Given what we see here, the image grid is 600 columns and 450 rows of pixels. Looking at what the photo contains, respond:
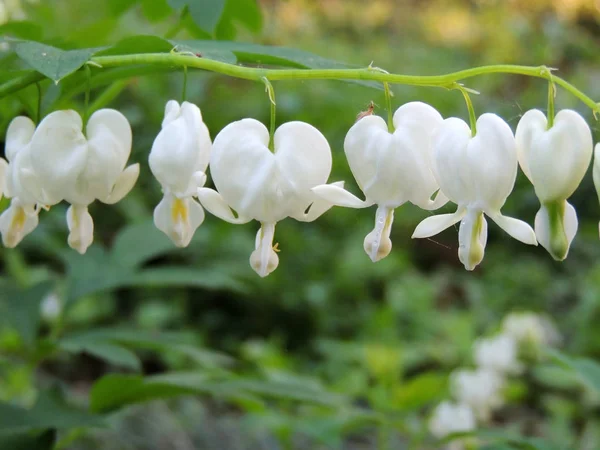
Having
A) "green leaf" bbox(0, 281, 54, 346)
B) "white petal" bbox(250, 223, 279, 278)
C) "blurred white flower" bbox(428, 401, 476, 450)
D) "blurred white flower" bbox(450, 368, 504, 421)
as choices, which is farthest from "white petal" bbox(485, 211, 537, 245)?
"blurred white flower" bbox(450, 368, 504, 421)

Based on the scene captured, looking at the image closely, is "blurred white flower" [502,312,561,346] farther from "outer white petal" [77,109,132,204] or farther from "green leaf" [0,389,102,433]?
"outer white petal" [77,109,132,204]

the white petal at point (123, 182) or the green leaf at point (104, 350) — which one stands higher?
the white petal at point (123, 182)

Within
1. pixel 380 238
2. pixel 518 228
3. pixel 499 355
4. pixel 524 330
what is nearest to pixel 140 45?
pixel 380 238

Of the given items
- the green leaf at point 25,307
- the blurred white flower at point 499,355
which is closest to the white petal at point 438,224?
the green leaf at point 25,307

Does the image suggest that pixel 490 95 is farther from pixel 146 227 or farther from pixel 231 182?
pixel 231 182

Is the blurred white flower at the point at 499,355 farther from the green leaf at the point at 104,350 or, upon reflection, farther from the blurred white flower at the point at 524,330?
the green leaf at the point at 104,350
